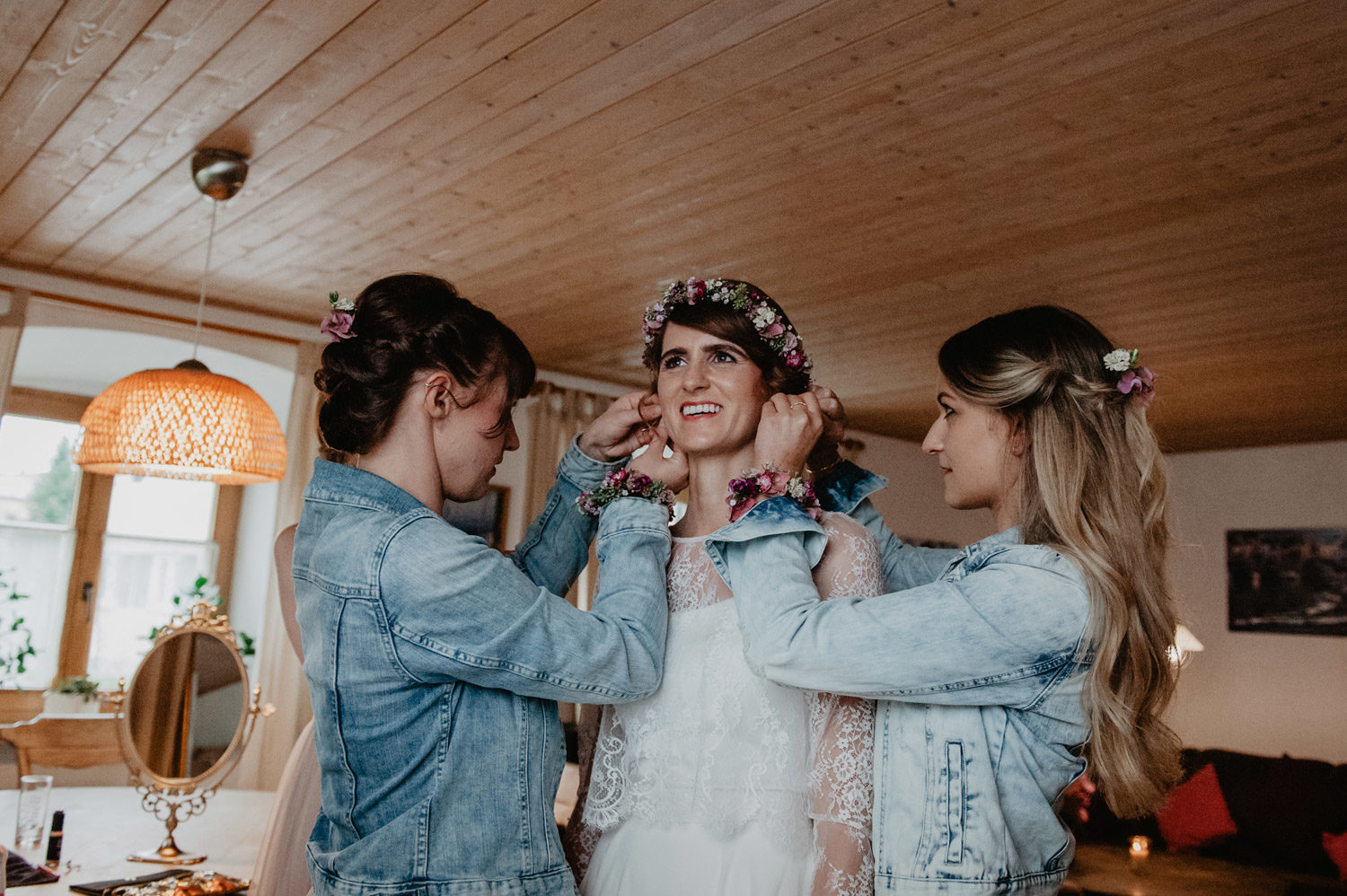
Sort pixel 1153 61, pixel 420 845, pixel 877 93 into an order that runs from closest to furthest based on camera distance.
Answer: pixel 420 845 → pixel 1153 61 → pixel 877 93

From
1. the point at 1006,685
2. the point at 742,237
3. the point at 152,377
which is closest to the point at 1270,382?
the point at 742,237

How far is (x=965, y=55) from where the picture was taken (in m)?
2.63

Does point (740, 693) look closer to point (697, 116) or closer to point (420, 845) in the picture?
point (420, 845)

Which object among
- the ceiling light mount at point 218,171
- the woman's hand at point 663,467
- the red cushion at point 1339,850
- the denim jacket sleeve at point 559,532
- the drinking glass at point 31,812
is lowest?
the red cushion at point 1339,850

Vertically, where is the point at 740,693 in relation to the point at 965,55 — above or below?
below

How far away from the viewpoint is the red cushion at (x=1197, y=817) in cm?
600

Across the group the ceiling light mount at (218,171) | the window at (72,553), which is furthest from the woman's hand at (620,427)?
the window at (72,553)

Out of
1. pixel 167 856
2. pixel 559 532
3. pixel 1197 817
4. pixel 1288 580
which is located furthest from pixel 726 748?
pixel 1288 580

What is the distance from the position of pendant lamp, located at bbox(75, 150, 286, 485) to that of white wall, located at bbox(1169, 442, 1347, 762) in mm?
6414

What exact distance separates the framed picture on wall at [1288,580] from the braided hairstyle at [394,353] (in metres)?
7.92

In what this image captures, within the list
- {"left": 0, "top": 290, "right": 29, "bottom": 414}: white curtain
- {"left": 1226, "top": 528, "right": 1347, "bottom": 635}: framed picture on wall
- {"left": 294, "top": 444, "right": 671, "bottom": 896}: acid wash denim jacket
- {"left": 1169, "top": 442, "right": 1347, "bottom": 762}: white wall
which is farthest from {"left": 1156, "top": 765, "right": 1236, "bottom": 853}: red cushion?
{"left": 0, "top": 290, "right": 29, "bottom": 414}: white curtain

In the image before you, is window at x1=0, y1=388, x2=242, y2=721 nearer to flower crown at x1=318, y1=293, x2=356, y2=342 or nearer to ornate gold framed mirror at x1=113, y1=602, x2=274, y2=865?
ornate gold framed mirror at x1=113, y1=602, x2=274, y2=865

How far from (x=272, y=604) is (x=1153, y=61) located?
4.94 meters

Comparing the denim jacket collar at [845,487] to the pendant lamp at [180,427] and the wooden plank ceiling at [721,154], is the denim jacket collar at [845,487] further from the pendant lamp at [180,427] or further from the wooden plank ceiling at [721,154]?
the pendant lamp at [180,427]
